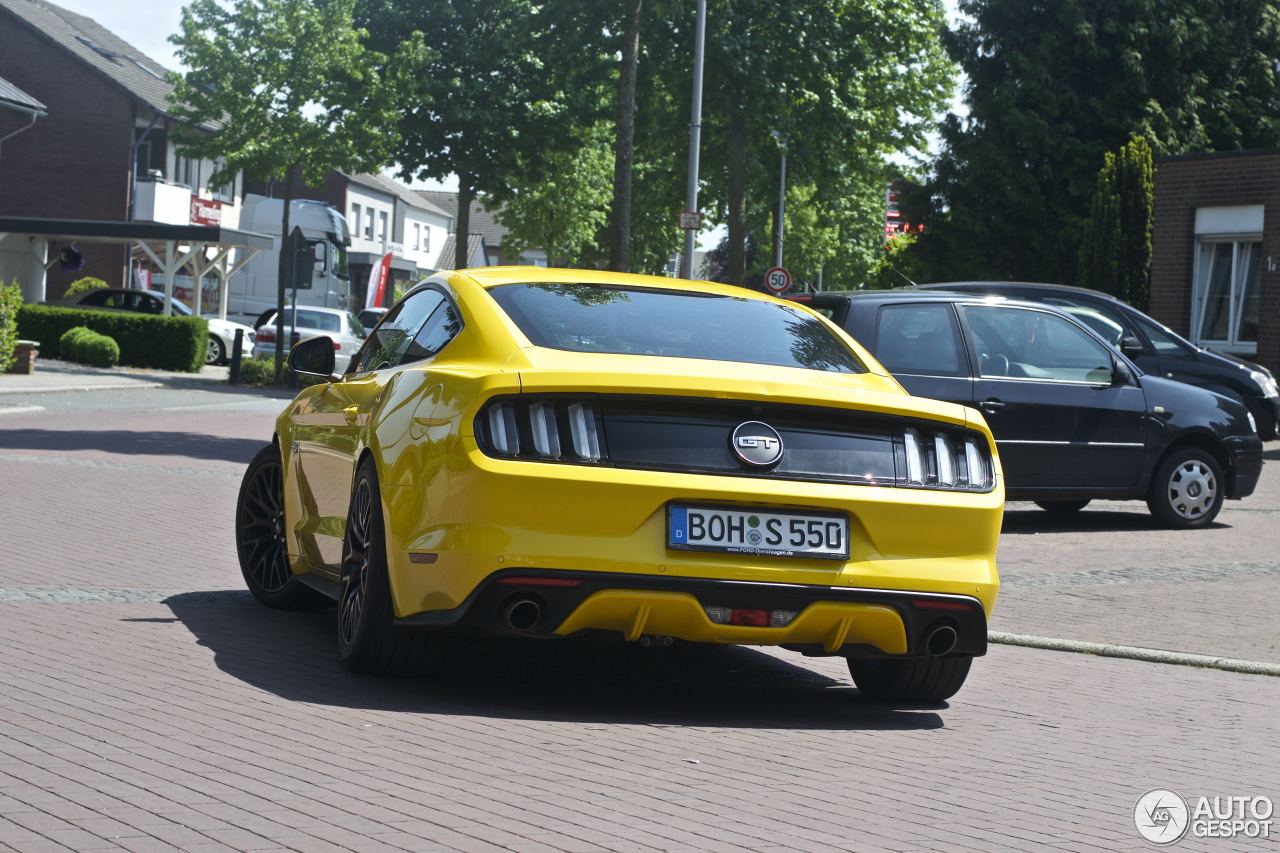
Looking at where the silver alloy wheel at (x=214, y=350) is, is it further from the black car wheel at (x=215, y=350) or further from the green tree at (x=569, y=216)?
the green tree at (x=569, y=216)

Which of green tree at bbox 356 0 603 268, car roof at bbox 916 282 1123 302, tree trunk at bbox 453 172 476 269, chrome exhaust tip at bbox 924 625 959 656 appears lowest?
chrome exhaust tip at bbox 924 625 959 656

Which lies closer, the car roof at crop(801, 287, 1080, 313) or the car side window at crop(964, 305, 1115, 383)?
the car roof at crop(801, 287, 1080, 313)

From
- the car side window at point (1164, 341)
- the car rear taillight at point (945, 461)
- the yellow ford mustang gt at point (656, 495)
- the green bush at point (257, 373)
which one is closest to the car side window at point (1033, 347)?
the car side window at point (1164, 341)

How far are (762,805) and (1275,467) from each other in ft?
62.0

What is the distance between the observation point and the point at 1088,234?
127 ft

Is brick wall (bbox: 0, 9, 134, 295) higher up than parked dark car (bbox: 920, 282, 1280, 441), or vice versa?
brick wall (bbox: 0, 9, 134, 295)

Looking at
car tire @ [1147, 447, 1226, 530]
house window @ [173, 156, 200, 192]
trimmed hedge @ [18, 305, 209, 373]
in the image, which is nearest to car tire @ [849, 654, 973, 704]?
car tire @ [1147, 447, 1226, 530]

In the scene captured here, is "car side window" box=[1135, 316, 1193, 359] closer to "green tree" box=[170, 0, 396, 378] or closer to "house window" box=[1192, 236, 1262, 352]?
"house window" box=[1192, 236, 1262, 352]

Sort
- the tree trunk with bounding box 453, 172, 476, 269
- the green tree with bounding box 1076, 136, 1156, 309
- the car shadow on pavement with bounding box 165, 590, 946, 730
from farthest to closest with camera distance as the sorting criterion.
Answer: the tree trunk with bounding box 453, 172, 476, 269
the green tree with bounding box 1076, 136, 1156, 309
the car shadow on pavement with bounding box 165, 590, 946, 730

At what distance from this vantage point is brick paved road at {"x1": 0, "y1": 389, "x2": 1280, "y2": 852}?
444 cm

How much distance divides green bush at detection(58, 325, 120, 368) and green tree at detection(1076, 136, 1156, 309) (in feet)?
65.4

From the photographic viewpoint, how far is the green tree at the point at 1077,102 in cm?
4334

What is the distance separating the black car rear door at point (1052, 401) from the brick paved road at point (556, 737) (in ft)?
10.6

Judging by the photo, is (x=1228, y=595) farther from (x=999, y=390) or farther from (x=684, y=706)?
(x=684, y=706)
